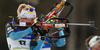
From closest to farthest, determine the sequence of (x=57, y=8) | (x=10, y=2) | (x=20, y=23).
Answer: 1. (x=20, y=23)
2. (x=57, y=8)
3. (x=10, y=2)

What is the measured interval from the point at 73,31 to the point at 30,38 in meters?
1.97

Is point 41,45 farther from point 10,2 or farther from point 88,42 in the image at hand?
point 10,2

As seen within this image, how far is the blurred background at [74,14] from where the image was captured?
402 cm

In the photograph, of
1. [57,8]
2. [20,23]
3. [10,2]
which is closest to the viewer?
[20,23]

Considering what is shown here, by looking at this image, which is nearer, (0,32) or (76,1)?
(0,32)

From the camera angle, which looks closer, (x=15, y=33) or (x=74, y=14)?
(x=15, y=33)

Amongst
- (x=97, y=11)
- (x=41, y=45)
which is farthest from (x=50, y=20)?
(x=97, y=11)

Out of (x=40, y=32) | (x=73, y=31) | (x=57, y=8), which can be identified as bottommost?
(x=73, y=31)

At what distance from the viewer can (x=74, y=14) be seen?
434 centimetres

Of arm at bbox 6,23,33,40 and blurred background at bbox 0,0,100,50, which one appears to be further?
blurred background at bbox 0,0,100,50

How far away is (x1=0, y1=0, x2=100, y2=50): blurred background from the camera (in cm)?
402

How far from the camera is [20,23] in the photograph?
2.50 meters

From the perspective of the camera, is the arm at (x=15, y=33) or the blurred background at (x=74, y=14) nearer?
the arm at (x=15, y=33)

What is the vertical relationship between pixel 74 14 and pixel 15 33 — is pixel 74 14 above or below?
above
